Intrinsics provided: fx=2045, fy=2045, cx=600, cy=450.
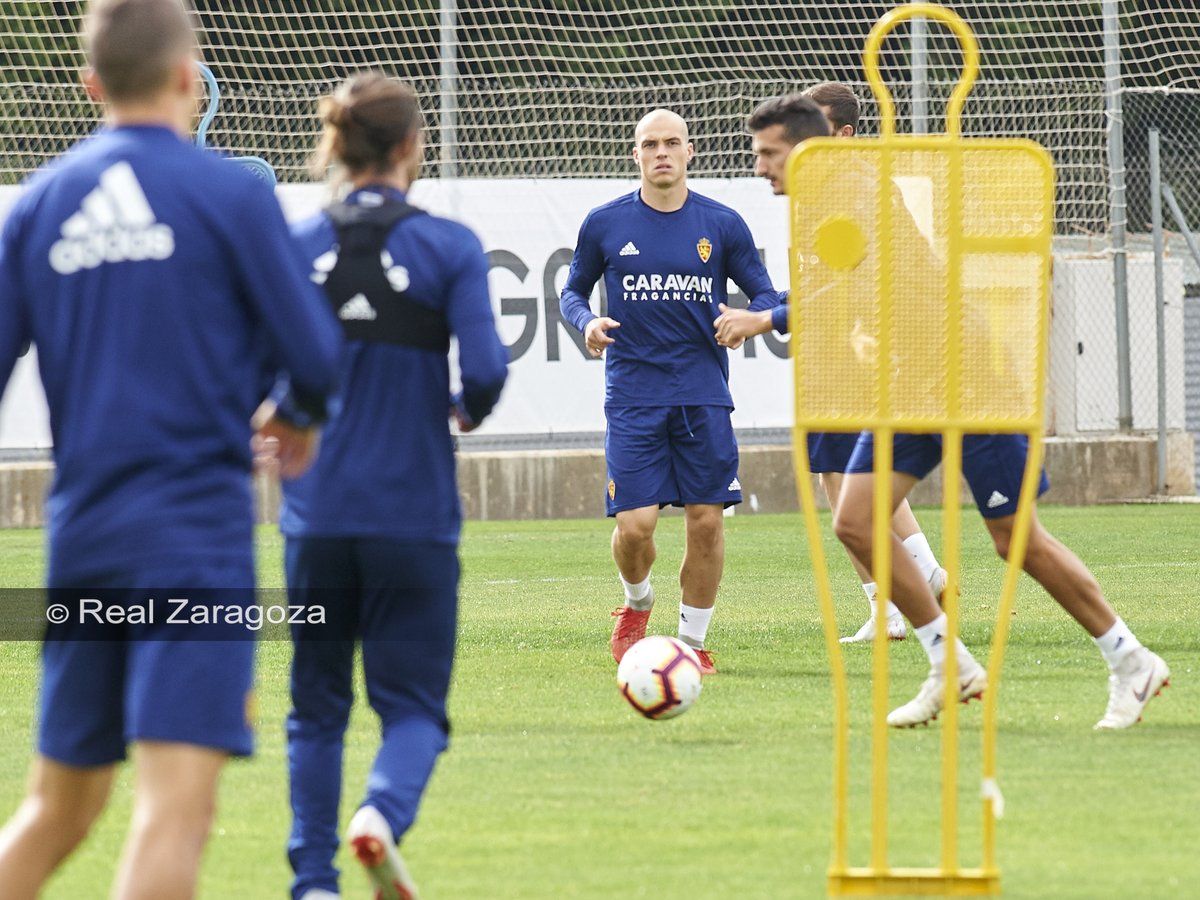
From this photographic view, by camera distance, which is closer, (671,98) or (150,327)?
(150,327)

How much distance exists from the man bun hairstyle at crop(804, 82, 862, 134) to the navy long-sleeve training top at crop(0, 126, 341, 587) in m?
5.30

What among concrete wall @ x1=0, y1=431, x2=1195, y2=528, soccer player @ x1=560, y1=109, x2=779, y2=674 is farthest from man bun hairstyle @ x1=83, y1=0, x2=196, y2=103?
concrete wall @ x1=0, y1=431, x2=1195, y2=528

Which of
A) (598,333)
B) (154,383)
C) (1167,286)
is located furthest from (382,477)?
(1167,286)

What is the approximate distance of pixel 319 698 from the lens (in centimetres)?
439

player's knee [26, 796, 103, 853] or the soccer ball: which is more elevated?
player's knee [26, 796, 103, 853]

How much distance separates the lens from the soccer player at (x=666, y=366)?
8484mm

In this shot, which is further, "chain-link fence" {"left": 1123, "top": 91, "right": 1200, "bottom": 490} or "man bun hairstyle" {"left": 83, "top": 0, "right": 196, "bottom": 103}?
"chain-link fence" {"left": 1123, "top": 91, "right": 1200, "bottom": 490}

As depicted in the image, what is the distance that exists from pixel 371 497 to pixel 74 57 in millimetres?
17136

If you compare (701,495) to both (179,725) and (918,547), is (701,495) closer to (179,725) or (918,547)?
(918,547)

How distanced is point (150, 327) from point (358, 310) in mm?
1071

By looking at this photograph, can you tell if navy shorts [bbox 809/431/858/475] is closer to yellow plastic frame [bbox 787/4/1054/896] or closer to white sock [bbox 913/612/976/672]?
white sock [bbox 913/612/976/672]

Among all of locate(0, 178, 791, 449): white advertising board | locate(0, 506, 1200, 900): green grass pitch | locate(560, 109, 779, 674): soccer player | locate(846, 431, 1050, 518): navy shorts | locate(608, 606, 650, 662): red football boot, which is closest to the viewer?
locate(0, 506, 1200, 900): green grass pitch

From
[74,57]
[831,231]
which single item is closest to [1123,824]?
[831,231]

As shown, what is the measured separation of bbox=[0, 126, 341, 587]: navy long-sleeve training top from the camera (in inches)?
129
